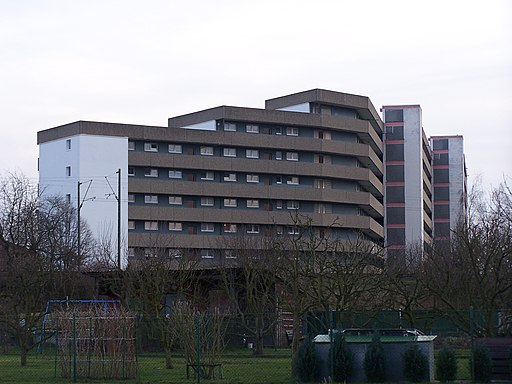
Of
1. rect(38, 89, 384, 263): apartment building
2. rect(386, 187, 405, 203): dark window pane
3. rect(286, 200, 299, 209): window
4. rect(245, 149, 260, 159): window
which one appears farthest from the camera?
rect(386, 187, 405, 203): dark window pane

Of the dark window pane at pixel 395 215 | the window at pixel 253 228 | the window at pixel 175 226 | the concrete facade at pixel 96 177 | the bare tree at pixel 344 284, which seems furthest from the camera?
the dark window pane at pixel 395 215

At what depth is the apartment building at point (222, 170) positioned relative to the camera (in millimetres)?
87000

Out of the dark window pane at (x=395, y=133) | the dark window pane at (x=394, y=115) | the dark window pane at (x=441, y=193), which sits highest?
the dark window pane at (x=394, y=115)

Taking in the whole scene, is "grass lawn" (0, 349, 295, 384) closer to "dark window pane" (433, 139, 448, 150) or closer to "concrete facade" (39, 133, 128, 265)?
"concrete facade" (39, 133, 128, 265)

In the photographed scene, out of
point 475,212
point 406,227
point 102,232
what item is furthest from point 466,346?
point 406,227

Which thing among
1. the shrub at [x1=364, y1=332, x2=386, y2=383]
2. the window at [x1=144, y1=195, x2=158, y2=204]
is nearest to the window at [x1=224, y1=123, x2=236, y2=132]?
the window at [x1=144, y1=195, x2=158, y2=204]

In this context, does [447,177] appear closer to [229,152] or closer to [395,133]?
[395,133]

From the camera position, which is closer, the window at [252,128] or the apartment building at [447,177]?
the window at [252,128]

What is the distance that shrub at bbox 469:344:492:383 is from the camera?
2586 centimetres

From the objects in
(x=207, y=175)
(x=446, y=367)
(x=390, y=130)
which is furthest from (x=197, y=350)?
(x=390, y=130)

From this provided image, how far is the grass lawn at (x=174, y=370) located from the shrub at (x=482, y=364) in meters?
5.04

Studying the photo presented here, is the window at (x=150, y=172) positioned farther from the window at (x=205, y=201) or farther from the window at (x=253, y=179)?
the window at (x=253, y=179)

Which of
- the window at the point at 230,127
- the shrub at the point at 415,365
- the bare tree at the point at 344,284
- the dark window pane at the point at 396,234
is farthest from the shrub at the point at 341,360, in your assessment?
the dark window pane at the point at 396,234

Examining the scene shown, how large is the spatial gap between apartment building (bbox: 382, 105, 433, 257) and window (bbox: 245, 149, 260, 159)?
20241 mm
